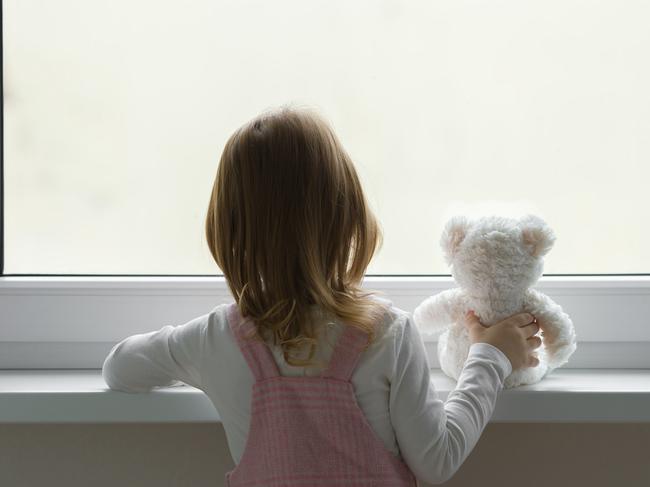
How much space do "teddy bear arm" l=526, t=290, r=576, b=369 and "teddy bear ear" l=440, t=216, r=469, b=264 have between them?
11cm

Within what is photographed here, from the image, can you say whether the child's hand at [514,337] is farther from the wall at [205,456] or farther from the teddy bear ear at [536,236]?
the wall at [205,456]

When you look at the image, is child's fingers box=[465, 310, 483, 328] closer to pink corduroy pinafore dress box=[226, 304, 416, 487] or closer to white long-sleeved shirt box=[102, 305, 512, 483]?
white long-sleeved shirt box=[102, 305, 512, 483]

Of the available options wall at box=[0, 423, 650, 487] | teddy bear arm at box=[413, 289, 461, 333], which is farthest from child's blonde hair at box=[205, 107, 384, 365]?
wall at box=[0, 423, 650, 487]

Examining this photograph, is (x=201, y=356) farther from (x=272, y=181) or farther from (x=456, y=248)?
(x=456, y=248)

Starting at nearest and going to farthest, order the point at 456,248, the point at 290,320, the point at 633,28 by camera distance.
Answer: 1. the point at 290,320
2. the point at 456,248
3. the point at 633,28

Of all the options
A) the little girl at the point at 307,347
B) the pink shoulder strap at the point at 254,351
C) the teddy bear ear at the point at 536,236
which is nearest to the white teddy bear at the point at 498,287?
the teddy bear ear at the point at 536,236

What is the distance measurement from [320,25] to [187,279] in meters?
0.40

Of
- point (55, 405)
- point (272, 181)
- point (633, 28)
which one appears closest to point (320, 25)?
point (272, 181)

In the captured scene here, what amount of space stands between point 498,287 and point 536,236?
0.25ft

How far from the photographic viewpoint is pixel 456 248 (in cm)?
100

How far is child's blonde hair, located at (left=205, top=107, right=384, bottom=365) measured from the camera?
0.87m

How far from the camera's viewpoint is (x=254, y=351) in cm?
87

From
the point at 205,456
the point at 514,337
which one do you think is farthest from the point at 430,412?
the point at 205,456

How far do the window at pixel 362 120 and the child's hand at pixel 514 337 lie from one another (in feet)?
0.44
